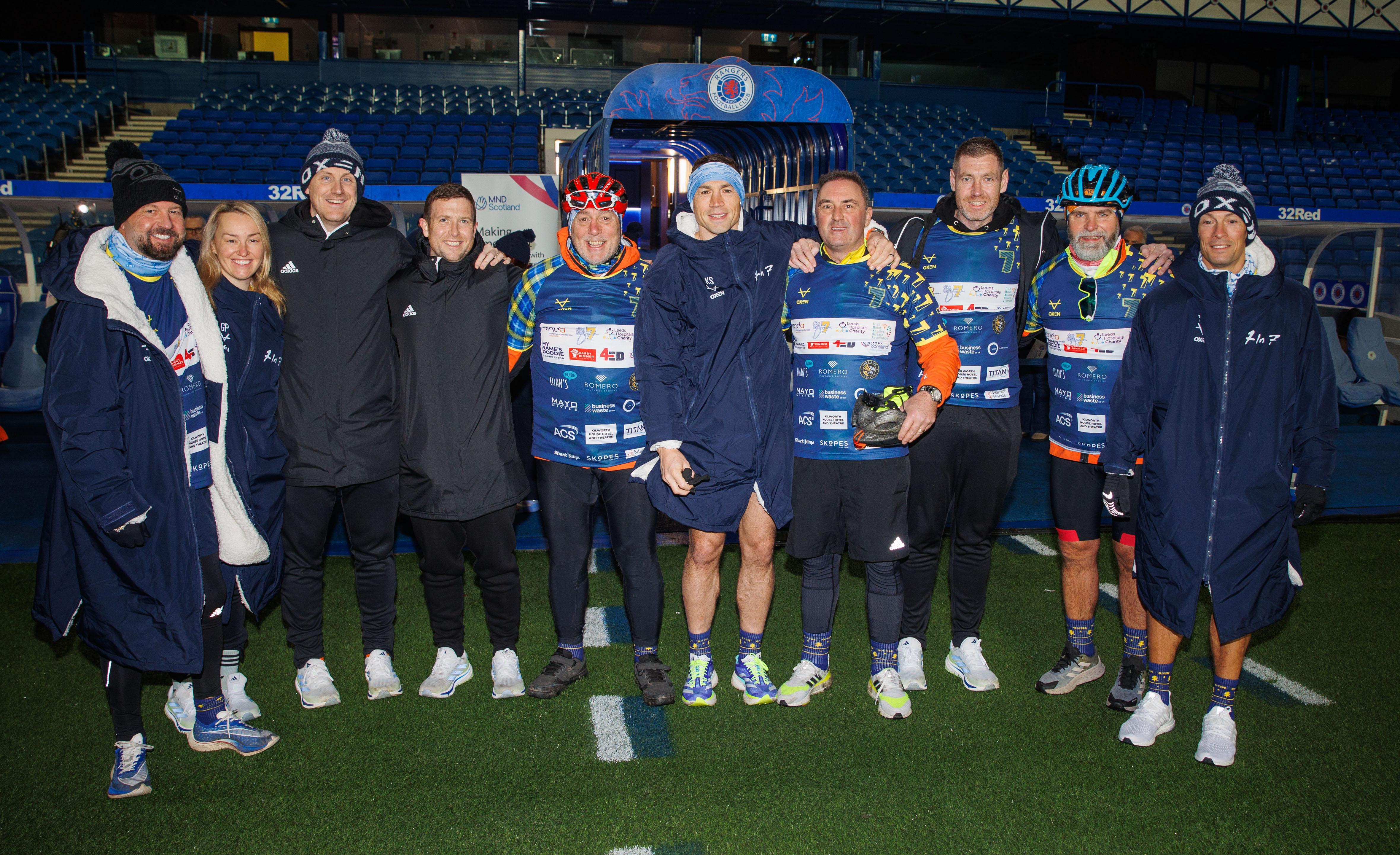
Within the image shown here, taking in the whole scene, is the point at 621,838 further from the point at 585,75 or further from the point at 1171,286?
the point at 585,75

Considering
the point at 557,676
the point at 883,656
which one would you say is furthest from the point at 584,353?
the point at 883,656

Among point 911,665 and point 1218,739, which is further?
point 911,665

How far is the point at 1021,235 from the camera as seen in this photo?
3.46m

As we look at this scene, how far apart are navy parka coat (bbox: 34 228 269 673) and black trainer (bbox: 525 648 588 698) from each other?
1161 millimetres

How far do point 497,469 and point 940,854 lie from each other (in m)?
1.93

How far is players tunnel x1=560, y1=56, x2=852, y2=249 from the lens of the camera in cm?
806

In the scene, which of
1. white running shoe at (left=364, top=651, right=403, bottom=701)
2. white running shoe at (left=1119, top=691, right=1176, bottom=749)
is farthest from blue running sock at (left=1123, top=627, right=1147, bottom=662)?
white running shoe at (left=364, top=651, right=403, bottom=701)

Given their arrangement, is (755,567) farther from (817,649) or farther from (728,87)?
(728,87)

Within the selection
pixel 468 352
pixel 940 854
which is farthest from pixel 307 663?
pixel 940 854

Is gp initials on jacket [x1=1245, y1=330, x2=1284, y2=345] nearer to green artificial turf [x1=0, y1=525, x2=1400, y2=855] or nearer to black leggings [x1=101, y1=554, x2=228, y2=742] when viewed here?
green artificial turf [x1=0, y1=525, x2=1400, y2=855]

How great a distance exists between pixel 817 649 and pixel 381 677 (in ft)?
5.50

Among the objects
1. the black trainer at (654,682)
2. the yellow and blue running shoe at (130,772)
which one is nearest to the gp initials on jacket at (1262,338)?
the black trainer at (654,682)

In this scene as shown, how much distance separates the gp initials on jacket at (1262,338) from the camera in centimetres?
284

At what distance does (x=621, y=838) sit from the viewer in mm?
2541
